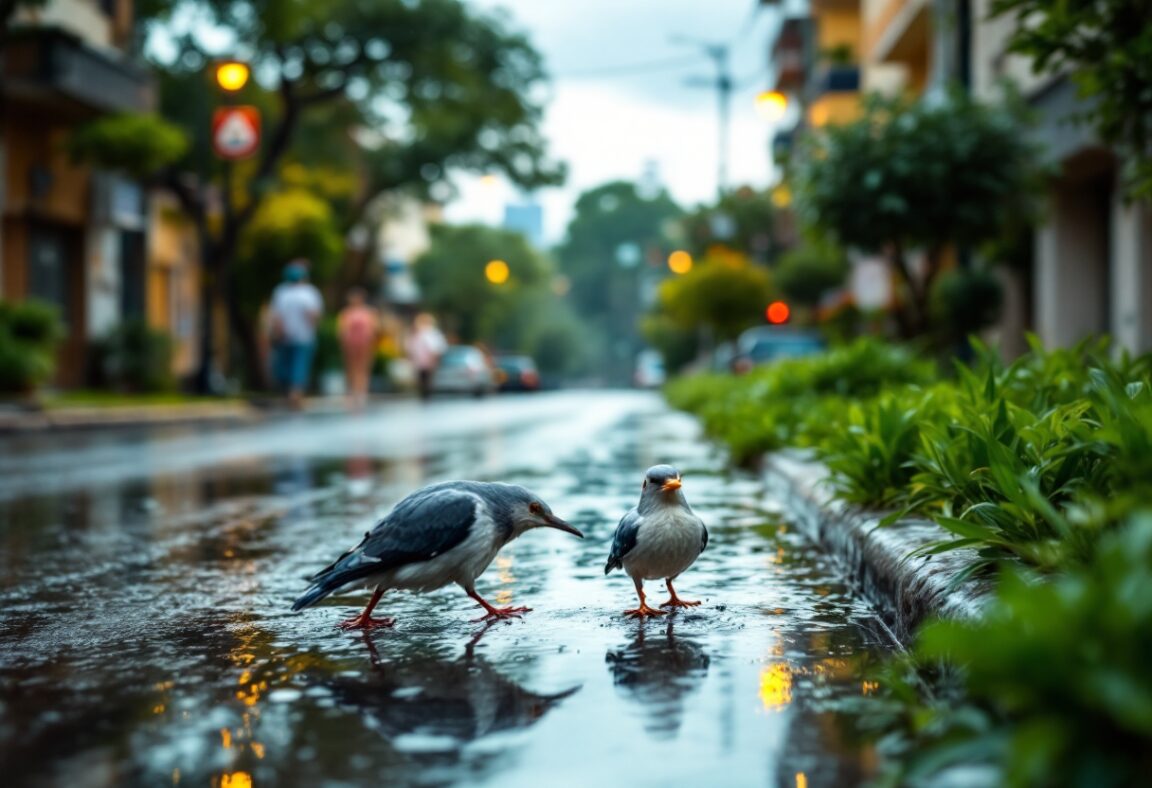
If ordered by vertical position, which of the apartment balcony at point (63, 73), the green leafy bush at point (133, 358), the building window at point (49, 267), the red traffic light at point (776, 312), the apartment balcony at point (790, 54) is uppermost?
the apartment balcony at point (790, 54)

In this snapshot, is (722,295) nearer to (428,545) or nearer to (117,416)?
(117,416)

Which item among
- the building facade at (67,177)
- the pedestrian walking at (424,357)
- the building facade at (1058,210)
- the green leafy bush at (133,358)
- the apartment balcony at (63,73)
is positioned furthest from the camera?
the pedestrian walking at (424,357)

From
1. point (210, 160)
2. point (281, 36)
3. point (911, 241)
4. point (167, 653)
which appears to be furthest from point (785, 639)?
point (210, 160)

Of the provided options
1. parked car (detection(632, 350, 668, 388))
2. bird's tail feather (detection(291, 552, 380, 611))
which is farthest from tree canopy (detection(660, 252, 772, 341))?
bird's tail feather (detection(291, 552, 380, 611))

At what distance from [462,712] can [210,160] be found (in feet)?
113

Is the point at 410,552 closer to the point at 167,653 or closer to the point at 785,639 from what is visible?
the point at 167,653

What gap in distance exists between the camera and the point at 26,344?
2123cm

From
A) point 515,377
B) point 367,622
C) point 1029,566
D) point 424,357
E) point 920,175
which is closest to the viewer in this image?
point 1029,566

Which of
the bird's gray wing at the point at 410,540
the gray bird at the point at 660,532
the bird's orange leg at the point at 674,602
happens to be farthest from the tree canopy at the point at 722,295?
the bird's gray wing at the point at 410,540

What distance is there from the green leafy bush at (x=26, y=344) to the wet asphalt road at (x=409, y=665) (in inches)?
498

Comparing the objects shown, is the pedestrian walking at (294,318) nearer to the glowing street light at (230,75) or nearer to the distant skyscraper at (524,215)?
the glowing street light at (230,75)

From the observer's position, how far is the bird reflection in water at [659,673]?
11.3 ft

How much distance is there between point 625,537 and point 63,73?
74.5 ft

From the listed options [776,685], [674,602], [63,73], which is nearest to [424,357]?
[63,73]
